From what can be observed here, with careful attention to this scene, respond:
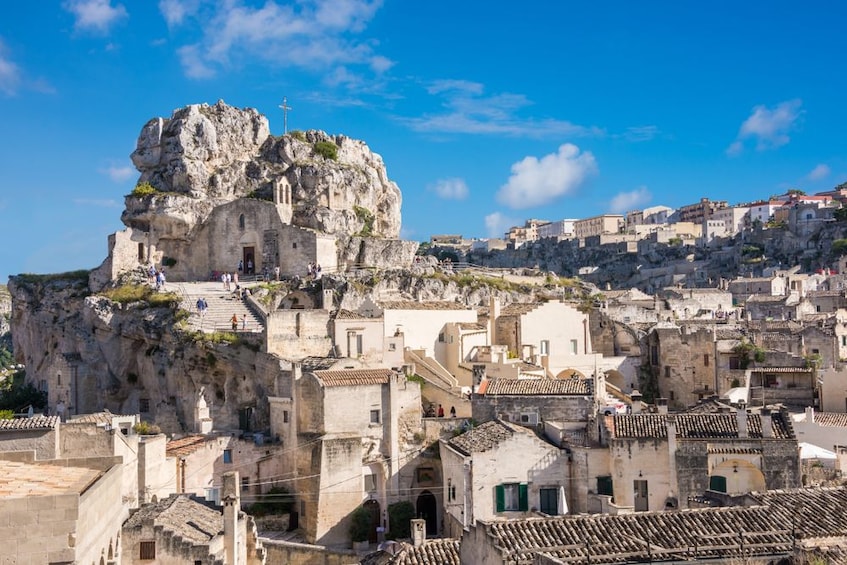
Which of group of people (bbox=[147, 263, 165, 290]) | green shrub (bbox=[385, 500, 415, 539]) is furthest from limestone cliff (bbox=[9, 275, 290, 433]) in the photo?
green shrub (bbox=[385, 500, 415, 539])

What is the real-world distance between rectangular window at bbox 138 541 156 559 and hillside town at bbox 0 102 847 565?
0.07 m

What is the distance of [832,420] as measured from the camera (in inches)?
1410

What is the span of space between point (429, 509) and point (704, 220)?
400ft

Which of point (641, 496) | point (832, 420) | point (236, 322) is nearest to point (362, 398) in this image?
point (236, 322)

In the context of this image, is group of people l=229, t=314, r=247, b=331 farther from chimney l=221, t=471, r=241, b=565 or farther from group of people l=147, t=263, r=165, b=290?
chimney l=221, t=471, r=241, b=565

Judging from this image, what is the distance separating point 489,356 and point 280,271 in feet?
54.8

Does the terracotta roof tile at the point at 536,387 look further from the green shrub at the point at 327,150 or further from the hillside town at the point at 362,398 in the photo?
the green shrub at the point at 327,150

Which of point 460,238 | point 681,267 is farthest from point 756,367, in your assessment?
point 460,238

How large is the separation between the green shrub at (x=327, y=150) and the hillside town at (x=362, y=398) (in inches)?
8.2

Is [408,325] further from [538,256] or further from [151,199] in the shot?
[538,256]

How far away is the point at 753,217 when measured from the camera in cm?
14138

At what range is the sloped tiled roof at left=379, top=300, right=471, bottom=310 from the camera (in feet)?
160

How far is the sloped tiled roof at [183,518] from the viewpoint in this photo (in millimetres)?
23719

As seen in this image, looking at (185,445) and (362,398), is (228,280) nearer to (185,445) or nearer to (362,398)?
(185,445)
